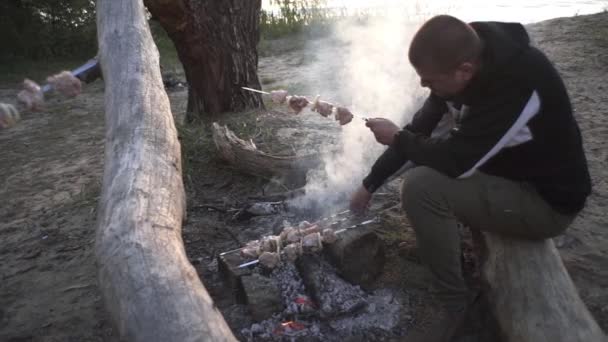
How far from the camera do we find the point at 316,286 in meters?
2.70

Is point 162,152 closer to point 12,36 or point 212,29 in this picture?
point 212,29

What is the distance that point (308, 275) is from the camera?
2771 mm

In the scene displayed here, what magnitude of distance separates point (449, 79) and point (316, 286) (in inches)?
49.9

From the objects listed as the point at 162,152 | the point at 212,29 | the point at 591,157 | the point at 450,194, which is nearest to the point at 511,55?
the point at 450,194

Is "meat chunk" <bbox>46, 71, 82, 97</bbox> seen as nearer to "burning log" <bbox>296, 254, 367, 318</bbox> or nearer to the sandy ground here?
the sandy ground

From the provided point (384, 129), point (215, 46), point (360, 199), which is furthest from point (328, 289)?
point (215, 46)

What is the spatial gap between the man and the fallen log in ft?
4.89

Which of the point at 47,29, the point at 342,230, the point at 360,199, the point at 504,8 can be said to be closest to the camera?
the point at 342,230

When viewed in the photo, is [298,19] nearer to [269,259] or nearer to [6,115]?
[6,115]

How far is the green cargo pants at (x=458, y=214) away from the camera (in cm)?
238

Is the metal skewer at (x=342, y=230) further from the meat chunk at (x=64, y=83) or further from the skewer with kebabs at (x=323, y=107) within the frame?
the meat chunk at (x=64, y=83)

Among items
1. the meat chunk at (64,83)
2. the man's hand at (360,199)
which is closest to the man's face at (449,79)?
the man's hand at (360,199)

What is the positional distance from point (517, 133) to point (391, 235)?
132 centimetres

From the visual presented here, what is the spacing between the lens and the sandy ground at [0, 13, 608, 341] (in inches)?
114
